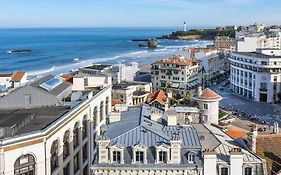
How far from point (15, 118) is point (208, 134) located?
13.8 metres

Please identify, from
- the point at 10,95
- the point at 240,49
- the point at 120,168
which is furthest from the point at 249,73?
the point at 120,168

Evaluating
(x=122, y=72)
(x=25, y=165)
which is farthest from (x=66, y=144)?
(x=122, y=72)

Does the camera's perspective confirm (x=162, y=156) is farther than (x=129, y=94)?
No

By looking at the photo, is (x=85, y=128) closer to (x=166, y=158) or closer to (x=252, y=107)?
(x=166, y=158)

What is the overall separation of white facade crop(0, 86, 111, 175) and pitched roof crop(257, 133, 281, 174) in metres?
13.5

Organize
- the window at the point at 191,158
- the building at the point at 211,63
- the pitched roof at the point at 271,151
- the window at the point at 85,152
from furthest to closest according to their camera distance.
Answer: the building at the point at 211,63, the window at the point at 85,152, the pitched roof at the point at 271,151, the window at the point at 191,158

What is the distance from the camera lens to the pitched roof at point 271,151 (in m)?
27.3

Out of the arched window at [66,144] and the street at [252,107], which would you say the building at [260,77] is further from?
the arched window at [66,144]

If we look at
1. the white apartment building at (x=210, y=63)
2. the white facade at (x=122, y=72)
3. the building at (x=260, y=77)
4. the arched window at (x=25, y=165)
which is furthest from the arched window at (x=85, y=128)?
the white apartment building at (x=210, y=63)

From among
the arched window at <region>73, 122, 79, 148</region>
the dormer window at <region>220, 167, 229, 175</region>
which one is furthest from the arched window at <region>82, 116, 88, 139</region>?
the dormer window at <region>220, 167, 229, 175</region>

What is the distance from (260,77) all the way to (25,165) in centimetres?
8617

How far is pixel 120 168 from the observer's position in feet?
82.7

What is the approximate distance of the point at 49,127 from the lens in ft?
94.8

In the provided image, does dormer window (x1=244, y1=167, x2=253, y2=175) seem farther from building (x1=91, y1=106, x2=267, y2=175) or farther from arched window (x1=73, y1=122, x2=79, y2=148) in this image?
arched window (x1=73, y1=122, x2=79, y2=148)
